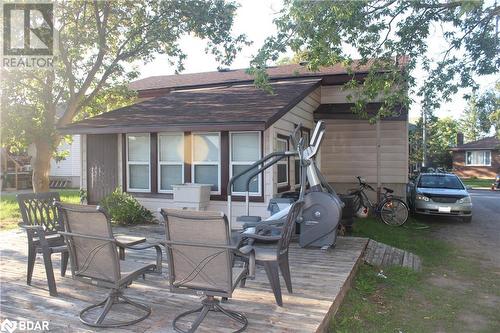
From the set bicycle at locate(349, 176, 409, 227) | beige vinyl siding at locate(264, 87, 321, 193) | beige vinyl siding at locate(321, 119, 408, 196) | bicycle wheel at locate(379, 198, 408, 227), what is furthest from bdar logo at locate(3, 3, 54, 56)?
bicycle wheel at locate(379, 198, 408, 227)

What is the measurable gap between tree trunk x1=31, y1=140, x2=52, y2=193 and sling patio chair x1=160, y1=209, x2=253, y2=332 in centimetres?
980

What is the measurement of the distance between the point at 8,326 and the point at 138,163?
668 cm

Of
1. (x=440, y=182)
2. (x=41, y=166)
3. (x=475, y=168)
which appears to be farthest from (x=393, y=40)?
(x=475, y=168)

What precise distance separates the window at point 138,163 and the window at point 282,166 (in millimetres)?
3257

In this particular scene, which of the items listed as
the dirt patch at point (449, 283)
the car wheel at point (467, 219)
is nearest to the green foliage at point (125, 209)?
the dirt patch at point (449, 283)

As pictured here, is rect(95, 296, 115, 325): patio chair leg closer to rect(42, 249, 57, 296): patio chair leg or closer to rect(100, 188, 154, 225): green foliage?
rect(42, 249, 57, 296): patio chair leg

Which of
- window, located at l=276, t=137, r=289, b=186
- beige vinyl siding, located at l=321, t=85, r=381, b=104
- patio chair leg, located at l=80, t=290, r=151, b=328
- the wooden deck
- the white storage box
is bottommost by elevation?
the wooden deck

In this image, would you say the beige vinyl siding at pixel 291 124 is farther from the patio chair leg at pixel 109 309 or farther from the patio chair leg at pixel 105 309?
the patio chair leg at pixel 105 309

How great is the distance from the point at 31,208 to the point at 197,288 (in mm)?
2937

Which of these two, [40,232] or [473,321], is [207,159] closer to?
[40,232]

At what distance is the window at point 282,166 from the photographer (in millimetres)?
9475

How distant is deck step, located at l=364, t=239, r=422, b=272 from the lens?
695 centimetres

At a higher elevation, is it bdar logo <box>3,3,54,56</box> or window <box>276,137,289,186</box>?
bdar logo <box>3,3,54,56</box>

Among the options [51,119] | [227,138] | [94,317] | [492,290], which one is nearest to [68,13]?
[51,119]
